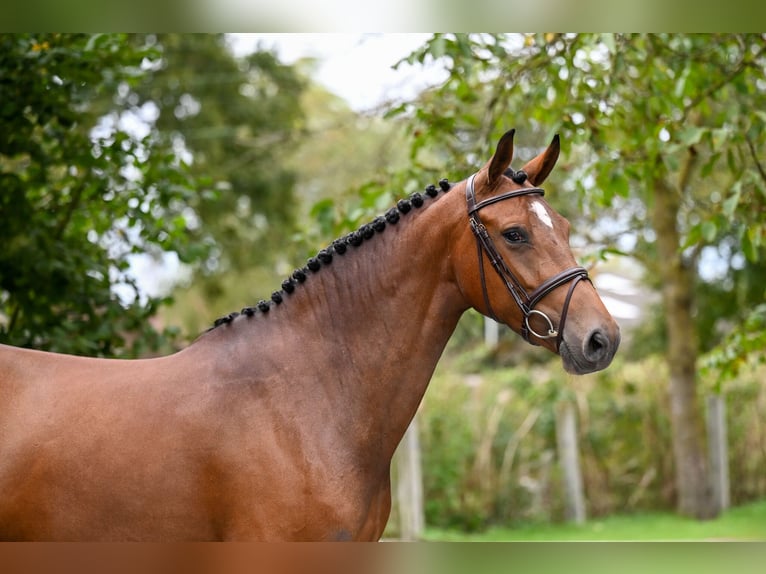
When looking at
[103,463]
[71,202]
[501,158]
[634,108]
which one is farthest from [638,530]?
[103,463]

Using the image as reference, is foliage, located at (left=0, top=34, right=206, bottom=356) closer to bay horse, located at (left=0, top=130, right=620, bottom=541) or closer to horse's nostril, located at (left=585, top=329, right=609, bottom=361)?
bay horse, located at (left=0, top=130, right=620, bottom=541)

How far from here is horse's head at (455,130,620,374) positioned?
7.88 feet

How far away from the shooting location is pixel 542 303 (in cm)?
Result: 247

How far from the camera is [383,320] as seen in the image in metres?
2.64

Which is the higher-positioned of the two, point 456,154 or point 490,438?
point 456,154

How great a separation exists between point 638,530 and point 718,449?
7.74 feet

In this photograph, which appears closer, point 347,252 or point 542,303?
point 542,303

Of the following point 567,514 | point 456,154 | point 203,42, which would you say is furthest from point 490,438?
point 203,42

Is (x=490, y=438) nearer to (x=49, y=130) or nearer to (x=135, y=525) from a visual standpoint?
(x=49, y=130)

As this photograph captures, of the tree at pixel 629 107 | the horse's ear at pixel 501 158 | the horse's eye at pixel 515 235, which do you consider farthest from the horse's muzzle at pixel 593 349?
the tree at pixel 629 107

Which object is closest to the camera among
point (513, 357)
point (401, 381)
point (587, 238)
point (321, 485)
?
point (321, 485)

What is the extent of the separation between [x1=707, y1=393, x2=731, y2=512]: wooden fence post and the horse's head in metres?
9.73

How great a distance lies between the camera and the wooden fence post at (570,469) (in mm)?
10617

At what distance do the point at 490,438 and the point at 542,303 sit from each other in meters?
8.45
